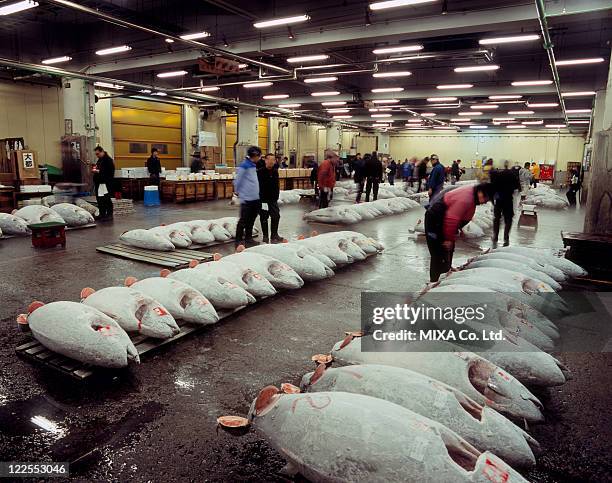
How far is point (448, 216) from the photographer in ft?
14.2

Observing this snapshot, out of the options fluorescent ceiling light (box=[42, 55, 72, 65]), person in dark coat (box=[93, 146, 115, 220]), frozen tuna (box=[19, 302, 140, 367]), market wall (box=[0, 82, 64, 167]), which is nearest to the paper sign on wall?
market wall (box=[0, 82, 64, 167])

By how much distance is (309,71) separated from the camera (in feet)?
48.2

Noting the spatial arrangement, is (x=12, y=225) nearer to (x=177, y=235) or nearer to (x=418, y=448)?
(x=177, y=235)

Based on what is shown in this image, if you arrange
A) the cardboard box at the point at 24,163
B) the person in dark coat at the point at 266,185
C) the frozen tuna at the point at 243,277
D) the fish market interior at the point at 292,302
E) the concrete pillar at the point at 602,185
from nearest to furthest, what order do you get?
the fish market interior at the point at 292,302
the frozen tuna at the point at 243,277
the concrete pillar at the point at 602,185
the person in dark coat at the point at 266,185
the cardboard box at the point at 24,163

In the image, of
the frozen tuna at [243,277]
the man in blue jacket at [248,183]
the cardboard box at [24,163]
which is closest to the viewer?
the frozen tuna at [243,277]

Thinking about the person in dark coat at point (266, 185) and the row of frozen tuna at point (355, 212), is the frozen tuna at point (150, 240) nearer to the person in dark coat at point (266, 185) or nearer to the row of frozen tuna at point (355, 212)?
the person in dark coat at point (266, 185)

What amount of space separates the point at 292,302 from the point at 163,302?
1.59 metres

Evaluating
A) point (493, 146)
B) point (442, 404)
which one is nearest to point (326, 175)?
point (442, 404)

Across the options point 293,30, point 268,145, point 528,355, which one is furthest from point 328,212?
point 268,145

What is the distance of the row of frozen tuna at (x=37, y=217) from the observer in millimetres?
8625

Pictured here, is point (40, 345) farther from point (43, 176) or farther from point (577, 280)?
point (43, 176)

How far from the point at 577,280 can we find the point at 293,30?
9237 millimetres

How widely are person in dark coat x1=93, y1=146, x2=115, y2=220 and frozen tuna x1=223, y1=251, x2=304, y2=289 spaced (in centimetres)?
735

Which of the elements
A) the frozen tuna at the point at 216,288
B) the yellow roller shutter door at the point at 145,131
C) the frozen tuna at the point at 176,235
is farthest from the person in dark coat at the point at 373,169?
the yellow roller shutter door at the point at 145,131
